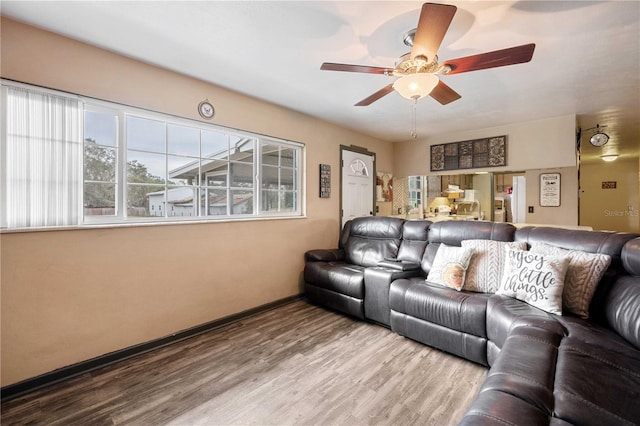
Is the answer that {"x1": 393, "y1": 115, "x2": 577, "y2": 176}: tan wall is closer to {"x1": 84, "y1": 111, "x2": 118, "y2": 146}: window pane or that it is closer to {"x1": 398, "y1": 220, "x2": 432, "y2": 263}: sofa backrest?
{"x1": 398, "y1": 220, "x2": 432, "y2": 263}: sofa backrest

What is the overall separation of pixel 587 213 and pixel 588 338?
28.5 ft

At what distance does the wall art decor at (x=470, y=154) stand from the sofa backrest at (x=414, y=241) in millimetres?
1926

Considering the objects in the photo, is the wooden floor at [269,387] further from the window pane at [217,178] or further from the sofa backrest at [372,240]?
the window pane at [217,178]

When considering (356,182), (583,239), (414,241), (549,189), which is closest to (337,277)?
(414,241)

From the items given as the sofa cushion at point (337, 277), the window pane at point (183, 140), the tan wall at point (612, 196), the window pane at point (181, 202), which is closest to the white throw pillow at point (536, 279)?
the sofa cushion at point (337, 277)

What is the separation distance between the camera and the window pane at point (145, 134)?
2465mm

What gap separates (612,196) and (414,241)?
7728 mm

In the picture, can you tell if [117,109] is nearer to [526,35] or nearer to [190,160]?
[190,160]

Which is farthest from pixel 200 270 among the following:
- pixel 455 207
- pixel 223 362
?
pixel 455 207

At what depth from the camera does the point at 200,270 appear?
9.25 feet

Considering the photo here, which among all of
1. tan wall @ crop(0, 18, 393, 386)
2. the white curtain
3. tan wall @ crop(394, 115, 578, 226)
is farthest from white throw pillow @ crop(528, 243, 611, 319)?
the white curtain

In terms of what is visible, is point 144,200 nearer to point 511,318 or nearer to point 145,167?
point 145,167

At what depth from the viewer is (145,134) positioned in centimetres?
256

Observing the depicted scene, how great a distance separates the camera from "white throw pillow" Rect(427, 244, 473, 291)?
8.34ft
